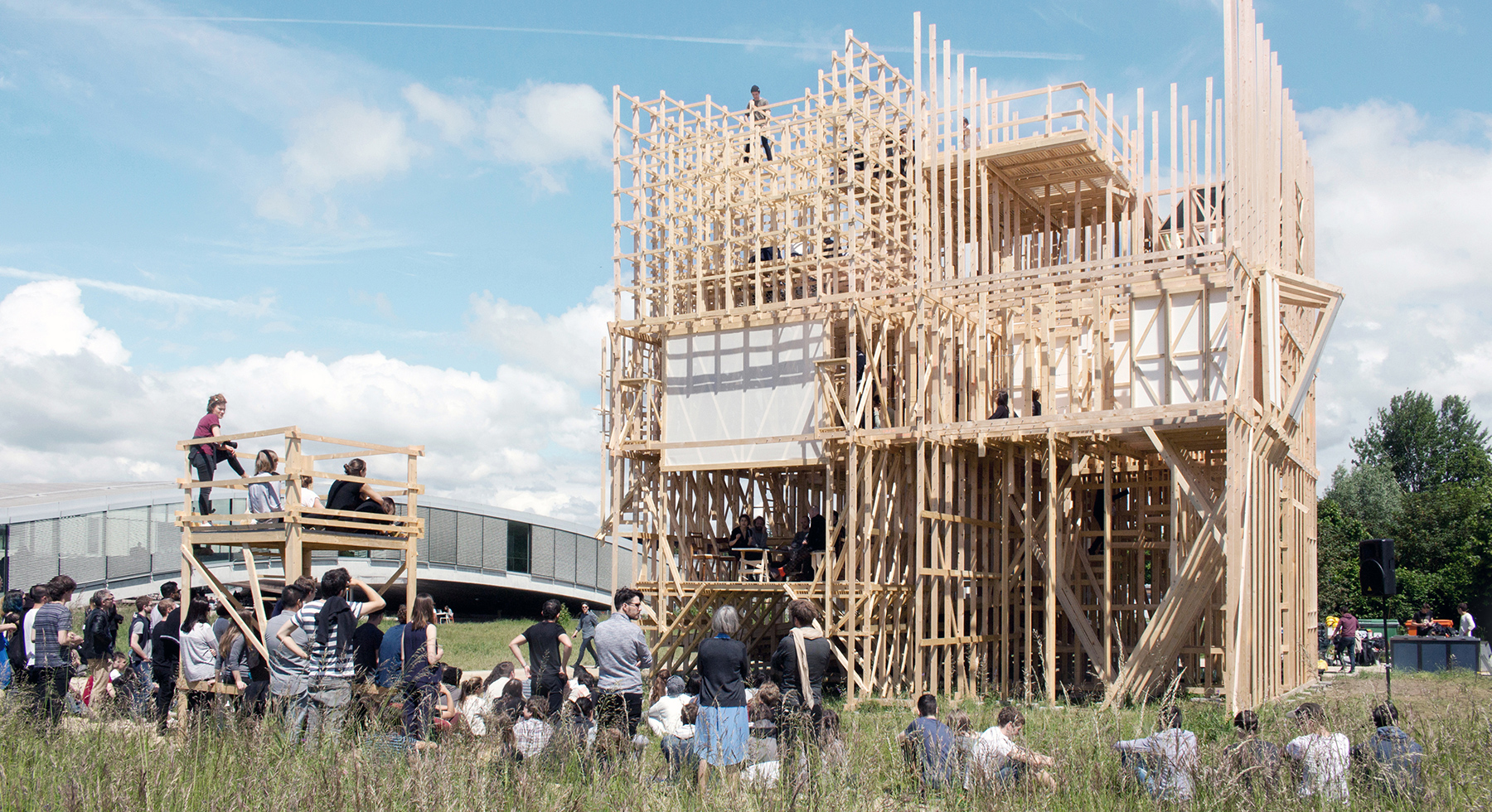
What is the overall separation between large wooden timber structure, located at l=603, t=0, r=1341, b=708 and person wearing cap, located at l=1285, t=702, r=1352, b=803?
671 centimetres

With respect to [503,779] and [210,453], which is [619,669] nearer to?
[503,779]

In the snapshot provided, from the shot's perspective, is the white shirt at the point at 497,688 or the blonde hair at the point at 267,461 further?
the blonde hair at the point at 267,461

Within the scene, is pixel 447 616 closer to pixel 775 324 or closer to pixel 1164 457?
pixel 775 324

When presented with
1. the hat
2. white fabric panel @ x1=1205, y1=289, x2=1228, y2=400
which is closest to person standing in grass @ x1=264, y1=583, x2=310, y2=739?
the hat

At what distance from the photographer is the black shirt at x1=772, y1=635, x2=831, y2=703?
36.0 ft

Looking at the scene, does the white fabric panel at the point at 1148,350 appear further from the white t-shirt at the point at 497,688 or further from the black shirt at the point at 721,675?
the white t-shirt at the point at 497,688

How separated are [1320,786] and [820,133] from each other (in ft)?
49.8

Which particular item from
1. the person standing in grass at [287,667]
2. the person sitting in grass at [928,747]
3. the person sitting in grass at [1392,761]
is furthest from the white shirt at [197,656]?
the person sitting in grass at [1392,761]

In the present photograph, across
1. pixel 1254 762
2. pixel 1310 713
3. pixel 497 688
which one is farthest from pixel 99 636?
pixel 1310 713

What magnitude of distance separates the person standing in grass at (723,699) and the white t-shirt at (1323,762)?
3.96 meters

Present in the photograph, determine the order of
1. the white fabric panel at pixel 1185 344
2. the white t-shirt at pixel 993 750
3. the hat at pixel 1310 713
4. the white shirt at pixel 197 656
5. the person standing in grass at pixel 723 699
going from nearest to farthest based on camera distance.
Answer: the white t-shirt at pixel 993 750
the hat at pixel 1310 713
the person standing in grass at pixel 723 699
the white shirt at pixel 197 656
the white fabric panel at pixel 1185 344

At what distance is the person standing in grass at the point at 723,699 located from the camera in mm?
9469

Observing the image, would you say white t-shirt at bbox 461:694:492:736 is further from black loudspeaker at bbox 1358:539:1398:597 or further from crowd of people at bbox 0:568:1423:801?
black loudspeaker at bbox 1358:539:1398:597

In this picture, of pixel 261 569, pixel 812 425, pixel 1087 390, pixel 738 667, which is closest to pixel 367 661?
→ pixel 738 667
